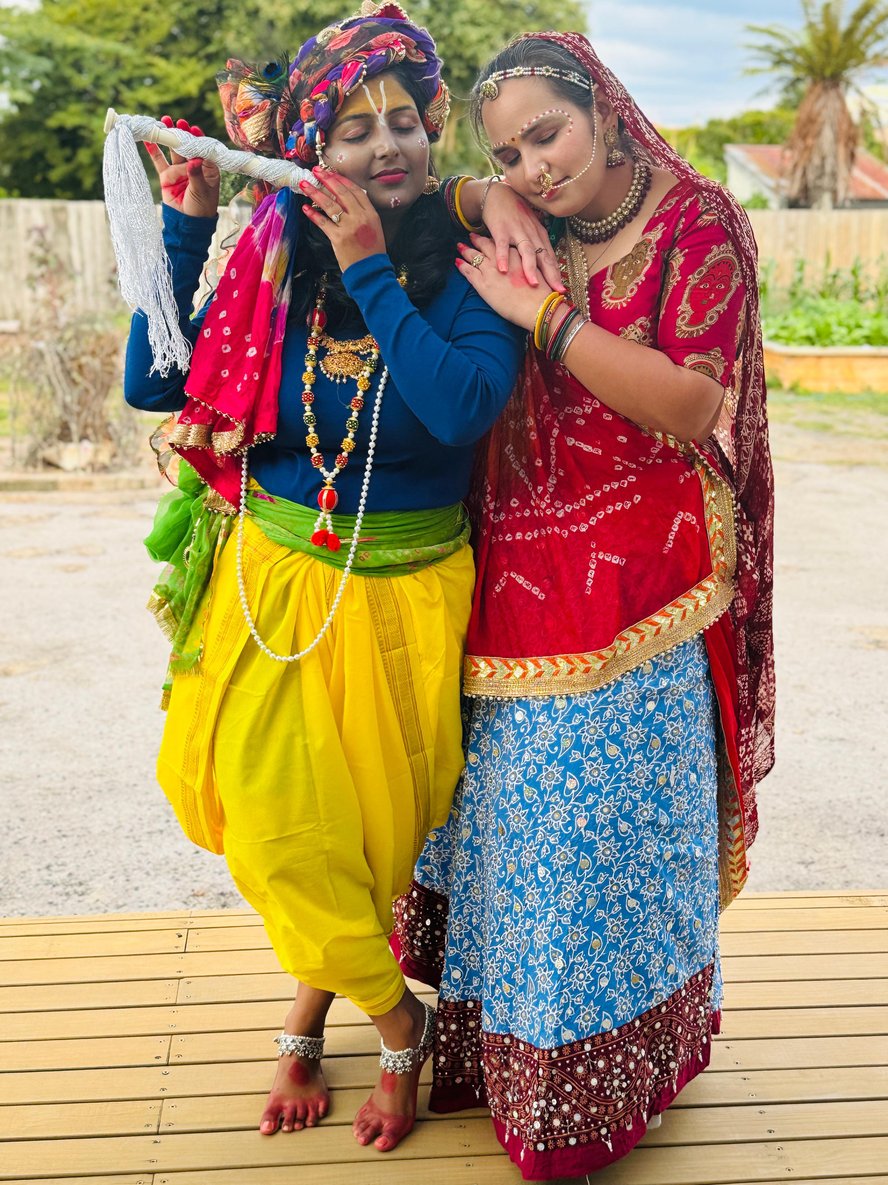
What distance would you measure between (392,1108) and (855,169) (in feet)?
101

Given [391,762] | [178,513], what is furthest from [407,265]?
[391,762]

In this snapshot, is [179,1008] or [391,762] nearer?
[391,762]

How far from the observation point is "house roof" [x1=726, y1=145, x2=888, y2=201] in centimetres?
2841

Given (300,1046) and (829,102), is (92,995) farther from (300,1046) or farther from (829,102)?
(829,102)

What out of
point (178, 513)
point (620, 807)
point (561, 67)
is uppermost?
point (561, 67)

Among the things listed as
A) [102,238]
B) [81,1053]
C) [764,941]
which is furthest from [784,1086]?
[102,238]

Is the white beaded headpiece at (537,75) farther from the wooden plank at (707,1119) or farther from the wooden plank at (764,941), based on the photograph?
the wooden plank at (764,941)

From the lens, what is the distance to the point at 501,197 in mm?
1964

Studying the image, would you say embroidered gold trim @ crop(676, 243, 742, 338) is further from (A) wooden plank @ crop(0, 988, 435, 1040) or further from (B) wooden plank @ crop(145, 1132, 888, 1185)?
(A) wooden plank @ crop(0, 988, 435, 1040)

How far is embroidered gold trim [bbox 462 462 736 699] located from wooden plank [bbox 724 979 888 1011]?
1028 millimetres

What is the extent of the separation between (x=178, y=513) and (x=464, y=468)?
1.83 feet

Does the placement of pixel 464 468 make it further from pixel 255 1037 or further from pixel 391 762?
pixel 255 1037

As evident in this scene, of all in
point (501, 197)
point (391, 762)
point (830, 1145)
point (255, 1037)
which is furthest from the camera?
point (255, 1037)

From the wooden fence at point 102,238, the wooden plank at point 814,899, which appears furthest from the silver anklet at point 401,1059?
the wooden fence at point 102,238
